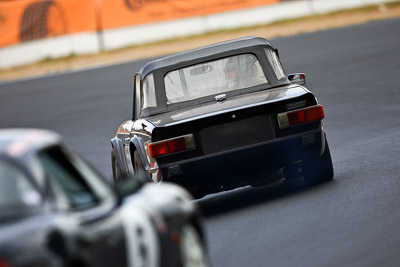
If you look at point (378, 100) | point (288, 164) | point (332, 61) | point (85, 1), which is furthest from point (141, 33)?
point (288, 164)

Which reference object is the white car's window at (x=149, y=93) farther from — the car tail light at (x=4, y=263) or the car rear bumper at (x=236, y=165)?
the car tail light at (x=4, y=263)

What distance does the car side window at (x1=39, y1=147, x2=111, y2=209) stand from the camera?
4.68 m

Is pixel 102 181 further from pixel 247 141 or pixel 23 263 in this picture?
pixel 247 141

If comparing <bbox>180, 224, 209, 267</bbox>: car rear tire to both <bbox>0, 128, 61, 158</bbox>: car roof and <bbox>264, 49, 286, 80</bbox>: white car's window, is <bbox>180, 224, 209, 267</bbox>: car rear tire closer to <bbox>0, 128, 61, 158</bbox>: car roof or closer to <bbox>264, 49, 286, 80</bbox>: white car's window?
<bbox>0, 128, 61, 158</bbox>: car roof


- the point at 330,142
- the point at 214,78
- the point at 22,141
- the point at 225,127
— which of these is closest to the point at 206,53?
the point at 214,78

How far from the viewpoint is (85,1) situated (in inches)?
1454

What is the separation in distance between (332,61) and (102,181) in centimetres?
2005

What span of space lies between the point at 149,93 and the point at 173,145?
1338mm

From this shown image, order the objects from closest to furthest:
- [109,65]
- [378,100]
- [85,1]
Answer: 1. [378,100]
2. [109,65]
3. [85,1]

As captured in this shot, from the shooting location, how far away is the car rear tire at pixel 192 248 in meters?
5.49

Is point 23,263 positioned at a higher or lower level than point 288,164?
higher

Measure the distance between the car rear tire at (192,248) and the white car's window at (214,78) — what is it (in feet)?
14.1

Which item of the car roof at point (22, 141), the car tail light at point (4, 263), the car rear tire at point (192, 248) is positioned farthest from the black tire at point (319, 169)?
the car tail light at point (4, 263)

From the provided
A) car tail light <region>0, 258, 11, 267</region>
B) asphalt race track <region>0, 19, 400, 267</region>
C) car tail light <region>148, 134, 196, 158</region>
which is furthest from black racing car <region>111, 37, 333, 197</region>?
car tail light <region>0, 258, 11, 267</region>
